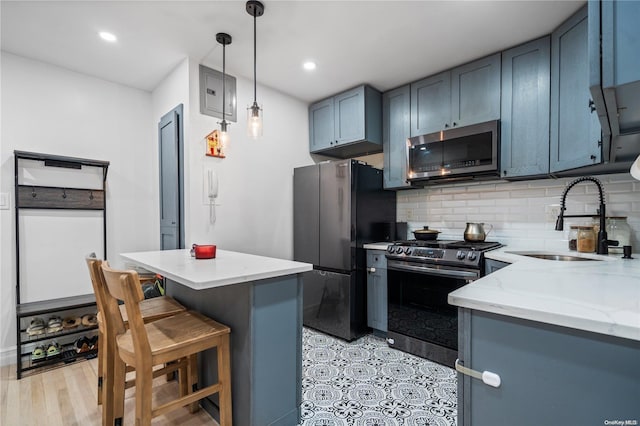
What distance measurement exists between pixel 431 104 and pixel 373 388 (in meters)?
→ 2.49

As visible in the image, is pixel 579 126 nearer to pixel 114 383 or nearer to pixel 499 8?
pixel 499 8

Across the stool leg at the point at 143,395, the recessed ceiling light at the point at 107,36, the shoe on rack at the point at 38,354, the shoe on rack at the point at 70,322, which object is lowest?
the shoe on rack at the point at 38,354

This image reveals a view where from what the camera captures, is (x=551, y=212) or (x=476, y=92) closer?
(x=551, y=212)

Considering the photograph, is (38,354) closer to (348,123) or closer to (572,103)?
(348,123)

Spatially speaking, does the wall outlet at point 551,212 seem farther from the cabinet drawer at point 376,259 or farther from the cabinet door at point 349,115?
the cabinet door at point 349,115

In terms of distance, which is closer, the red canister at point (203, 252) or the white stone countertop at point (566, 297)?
the white stone countertop at point (566, 297)

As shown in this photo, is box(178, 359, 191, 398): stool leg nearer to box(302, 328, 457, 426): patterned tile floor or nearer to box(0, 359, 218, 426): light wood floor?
box(0, 359, 218, 426): light wood floor

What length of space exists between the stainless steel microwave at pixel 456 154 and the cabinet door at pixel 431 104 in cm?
10

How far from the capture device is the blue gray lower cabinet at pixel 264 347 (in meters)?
1.52

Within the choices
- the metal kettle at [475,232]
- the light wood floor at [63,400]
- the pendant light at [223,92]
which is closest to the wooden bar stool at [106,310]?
the light wood floor at [63,400]

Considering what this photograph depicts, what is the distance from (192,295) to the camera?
200 cm

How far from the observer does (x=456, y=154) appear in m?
2.71

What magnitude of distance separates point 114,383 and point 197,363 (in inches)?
18.8

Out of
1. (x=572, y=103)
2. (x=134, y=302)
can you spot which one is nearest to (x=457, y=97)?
(x=572, y=103)
